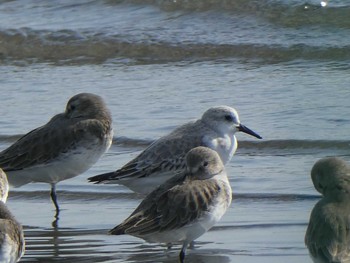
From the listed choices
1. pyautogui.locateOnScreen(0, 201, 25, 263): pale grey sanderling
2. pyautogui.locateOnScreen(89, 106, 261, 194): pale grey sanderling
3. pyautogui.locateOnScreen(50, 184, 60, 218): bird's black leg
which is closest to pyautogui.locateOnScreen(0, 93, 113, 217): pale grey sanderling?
pyautogui.locateOnScreen(50, 184, 60, 218): bird's black leg

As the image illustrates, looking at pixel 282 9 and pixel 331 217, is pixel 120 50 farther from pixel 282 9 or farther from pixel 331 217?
pixel 331 217

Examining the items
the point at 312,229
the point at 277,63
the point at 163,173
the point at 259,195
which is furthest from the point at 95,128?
the point at 277,63

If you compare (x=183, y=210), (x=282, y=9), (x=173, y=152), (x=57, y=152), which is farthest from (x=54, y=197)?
(x=282, y=9)

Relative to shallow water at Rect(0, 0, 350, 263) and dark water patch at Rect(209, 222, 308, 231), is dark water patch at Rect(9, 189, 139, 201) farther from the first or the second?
dark water patch at Rect(209, 222, 308, 231)

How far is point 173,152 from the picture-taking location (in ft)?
26.8

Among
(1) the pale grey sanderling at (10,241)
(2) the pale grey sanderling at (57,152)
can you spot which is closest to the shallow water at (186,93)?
(2) the pale grey sanderling at (57,152)

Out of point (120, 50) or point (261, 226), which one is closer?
point (261, 226)

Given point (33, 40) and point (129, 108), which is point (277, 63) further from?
point (33, 40)

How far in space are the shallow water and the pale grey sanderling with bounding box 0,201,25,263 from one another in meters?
0.67

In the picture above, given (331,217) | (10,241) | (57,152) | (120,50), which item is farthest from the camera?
(120,50)

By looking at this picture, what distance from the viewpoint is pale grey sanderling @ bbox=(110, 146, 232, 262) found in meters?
6.63

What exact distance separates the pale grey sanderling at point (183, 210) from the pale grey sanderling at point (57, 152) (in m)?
1.75

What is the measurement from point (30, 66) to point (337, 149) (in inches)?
203

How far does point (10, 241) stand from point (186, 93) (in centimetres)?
515
